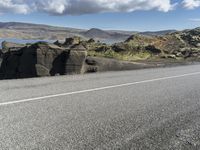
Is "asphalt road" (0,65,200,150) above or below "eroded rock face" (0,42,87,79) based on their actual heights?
above

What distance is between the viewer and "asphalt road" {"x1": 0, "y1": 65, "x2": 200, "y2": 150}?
4.42 meters

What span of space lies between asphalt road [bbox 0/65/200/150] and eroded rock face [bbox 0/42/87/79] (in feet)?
14.1

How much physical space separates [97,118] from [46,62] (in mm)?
Answer: 8425

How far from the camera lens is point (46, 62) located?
13.8 m

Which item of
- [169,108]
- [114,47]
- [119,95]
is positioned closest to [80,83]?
[119,95]

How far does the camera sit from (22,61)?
14.4 m

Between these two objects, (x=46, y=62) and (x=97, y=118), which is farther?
(x=46, y=62)

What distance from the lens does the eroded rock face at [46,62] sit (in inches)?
533

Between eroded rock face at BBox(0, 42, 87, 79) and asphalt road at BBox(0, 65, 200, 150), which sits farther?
eroded rock face at BBox(0, 42, 87, 79)

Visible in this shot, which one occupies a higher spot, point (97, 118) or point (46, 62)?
point (97, 118)

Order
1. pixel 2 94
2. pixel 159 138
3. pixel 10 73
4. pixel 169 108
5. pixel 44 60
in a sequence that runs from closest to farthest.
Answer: pixel 159 138
pixel 169 108
pixel 2 94
pixel 44 60
pixel 10 73

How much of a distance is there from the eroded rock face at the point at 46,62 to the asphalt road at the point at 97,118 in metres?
4.31

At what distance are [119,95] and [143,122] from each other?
2595 mm

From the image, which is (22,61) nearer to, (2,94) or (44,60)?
(44,60)
